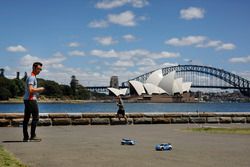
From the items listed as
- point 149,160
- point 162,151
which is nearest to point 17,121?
point 162,151

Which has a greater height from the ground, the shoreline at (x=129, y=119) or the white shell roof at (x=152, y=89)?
the white shell roof at (x=152, y=89)

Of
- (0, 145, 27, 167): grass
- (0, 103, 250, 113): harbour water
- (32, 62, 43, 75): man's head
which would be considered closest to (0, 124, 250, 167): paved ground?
(0, 145, 27, 167): grass

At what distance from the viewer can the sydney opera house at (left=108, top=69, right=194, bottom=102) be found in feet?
413

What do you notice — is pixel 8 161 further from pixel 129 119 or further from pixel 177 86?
pixel 177 86

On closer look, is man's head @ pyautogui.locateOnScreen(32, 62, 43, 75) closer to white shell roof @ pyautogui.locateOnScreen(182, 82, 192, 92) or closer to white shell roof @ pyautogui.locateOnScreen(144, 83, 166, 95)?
white shell roof @ pyautogui.locateOnScreen(144, 83, 166, 95)

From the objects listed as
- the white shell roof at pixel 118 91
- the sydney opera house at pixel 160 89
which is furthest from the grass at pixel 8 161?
the white shell roof at pixel 118 91

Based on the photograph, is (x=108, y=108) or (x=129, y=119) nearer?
(x=129, y=119)

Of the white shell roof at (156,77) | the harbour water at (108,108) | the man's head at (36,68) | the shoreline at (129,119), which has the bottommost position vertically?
the shoreline at (129,119)

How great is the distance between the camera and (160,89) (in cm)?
12850

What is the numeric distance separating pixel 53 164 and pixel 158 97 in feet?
410

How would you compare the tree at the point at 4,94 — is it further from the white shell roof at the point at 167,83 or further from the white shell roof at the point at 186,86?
the white shell roof at the point at 186,86

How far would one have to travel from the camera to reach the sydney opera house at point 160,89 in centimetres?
12600

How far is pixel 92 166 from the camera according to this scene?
521 cm

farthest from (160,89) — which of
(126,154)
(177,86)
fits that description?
(126,154)
